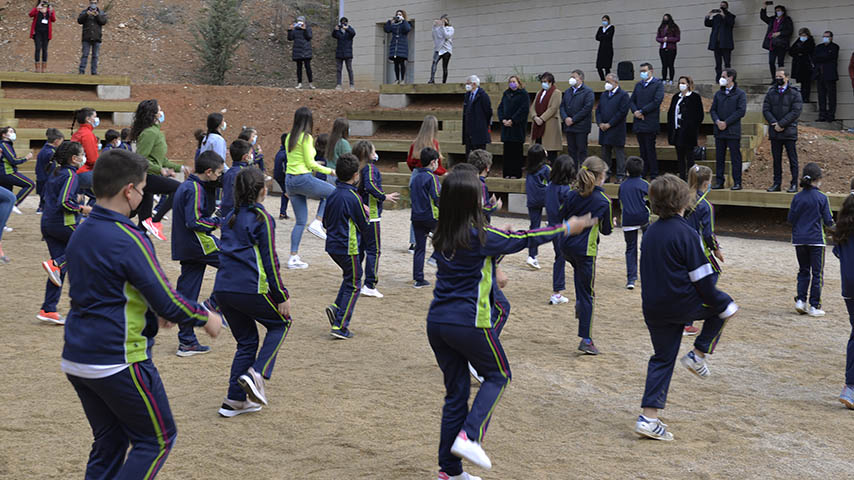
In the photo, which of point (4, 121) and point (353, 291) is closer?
point (353, 291)

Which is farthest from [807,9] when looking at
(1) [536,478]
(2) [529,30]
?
(1) [536,478]

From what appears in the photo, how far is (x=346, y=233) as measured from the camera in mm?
8555

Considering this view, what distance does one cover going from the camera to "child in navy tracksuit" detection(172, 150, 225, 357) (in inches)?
295

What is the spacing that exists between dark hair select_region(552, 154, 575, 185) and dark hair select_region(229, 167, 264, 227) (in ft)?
15.1

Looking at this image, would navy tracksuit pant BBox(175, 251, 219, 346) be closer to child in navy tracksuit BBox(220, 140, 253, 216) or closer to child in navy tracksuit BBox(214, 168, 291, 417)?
child in navy tracksuit BBox(220, 140, 253, 216)

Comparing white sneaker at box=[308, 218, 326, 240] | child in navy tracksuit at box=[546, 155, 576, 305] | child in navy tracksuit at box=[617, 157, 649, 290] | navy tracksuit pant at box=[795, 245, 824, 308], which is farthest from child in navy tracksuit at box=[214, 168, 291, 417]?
navy tracksuit pant at box=[795, 245, 824, 308]

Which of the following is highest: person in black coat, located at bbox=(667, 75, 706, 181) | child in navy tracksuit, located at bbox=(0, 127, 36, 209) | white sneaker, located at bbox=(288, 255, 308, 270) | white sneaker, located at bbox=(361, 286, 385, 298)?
person in black coat, located at bbox=(667, 75, 706, 181)

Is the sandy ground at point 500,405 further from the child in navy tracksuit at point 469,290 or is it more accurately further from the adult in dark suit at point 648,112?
the adult in dark suit at point 648,112

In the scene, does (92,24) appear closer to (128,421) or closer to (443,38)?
(443,38)

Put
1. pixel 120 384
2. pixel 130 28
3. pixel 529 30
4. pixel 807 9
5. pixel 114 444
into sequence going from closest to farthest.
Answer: pixel 120 384 → pixel 114 444 → pixel 807 9 → pixel 529 30 → pixel 130 28

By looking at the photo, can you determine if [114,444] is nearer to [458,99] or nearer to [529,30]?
[458,99]

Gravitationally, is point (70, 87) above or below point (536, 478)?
above

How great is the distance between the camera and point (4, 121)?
23.1 meters

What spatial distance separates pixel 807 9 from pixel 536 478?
18190 mm
